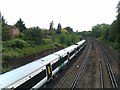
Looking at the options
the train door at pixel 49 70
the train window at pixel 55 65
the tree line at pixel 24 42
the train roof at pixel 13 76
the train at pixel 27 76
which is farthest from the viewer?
the tree line at pixel 24 42

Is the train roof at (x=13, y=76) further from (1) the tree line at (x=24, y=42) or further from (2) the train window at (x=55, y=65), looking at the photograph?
(1) the tree line at (x=24, y=42)

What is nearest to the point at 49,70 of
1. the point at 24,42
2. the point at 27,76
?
the point at 27,76

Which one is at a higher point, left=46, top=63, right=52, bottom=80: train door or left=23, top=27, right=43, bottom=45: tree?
left=23, top=27, right=43, bottom=45: tree

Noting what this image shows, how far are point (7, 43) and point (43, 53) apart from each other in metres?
7.16

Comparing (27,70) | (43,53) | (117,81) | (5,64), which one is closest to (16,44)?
(43,53)

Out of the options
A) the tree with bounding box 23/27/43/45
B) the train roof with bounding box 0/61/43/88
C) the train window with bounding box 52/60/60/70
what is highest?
the tree with bounding box 23/27/43/45

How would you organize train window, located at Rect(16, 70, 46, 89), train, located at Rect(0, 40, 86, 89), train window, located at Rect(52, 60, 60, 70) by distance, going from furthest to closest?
train window, located at Rect(52, 60, 60, 70) → train window, located at Rect(16, 70, 46, 89) → train, located at Rect(0, 40, 86, 89)

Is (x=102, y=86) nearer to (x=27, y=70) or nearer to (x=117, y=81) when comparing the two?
(x=117, y=81)

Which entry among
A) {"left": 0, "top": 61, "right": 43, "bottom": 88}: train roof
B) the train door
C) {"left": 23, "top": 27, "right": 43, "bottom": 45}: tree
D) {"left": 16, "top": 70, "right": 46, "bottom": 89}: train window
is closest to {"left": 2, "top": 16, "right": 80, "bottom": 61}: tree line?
{"left": 23, "top": 27, "right": 43, "bottom": 45}: tree

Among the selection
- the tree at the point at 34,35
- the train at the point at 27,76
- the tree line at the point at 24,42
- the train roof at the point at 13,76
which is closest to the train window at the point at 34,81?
the train at the point at 27,76

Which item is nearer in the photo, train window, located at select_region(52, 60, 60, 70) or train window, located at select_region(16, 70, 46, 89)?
train window, located at select_region(16, 70, 46, 89)

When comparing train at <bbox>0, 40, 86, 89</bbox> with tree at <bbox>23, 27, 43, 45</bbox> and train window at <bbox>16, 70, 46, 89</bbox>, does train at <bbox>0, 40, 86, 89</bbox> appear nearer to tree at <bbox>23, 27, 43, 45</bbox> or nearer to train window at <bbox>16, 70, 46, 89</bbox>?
train window at <bbox>16, 70, 46, 89</bbox>

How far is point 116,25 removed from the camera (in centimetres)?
6066

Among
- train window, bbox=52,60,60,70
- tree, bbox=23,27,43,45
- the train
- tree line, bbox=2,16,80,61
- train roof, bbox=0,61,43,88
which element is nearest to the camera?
train roof, bbox=0,61,43,88
